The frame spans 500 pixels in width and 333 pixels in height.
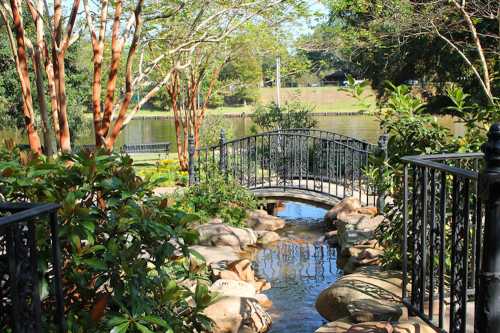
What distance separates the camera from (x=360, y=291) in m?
4.61

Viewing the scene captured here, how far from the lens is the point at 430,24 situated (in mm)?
11359

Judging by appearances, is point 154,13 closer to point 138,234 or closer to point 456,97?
point 456,97

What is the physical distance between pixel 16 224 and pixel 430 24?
35.7ft

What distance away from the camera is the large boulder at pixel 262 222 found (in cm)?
1012

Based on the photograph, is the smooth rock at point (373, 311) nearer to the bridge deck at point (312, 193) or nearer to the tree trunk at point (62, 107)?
the tree trunk at point (62, 107)

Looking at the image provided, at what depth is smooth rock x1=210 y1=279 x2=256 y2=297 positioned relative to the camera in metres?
5.95

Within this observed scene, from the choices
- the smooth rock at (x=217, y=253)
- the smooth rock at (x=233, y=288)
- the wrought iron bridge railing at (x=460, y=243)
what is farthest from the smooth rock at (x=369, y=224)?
the wrought iron bridge railing at (x=460, y=243)

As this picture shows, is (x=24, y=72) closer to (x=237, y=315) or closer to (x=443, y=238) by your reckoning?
(x=237, y=315)

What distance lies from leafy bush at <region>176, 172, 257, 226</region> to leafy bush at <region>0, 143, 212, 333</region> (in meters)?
6.22

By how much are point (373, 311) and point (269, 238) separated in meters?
5.44

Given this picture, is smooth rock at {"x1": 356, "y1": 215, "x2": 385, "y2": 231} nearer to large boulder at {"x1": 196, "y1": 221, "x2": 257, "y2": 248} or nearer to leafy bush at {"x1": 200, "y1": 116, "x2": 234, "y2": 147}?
large boulder at {"x1": 196, "y1": 221, "x2": 257, "y2": 248}

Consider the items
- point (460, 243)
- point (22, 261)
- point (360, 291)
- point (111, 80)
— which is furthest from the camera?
point (111, 80)

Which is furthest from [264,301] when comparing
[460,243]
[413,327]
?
[460,243]

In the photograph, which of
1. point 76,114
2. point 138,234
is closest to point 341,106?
point 76,114
